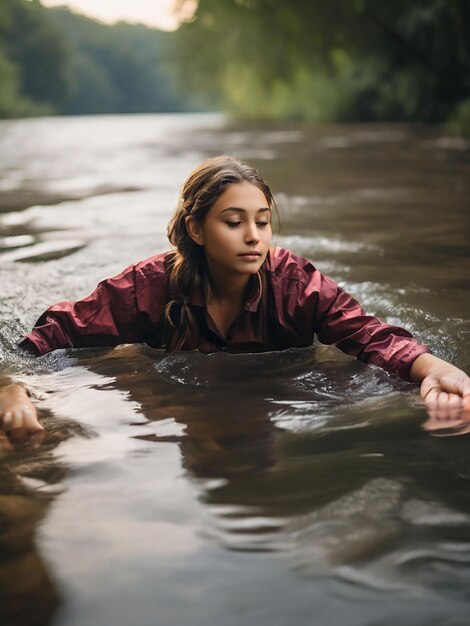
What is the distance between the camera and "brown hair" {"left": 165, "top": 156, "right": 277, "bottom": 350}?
10.2ft

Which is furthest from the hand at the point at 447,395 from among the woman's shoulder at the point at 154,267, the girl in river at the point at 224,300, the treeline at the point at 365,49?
the treeline at the point at 365,49

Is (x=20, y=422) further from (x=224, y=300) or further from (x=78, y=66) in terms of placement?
(x=78, y=66)

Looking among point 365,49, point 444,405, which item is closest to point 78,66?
point 365,49

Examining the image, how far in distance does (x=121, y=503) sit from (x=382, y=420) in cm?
89

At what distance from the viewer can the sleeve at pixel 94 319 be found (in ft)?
10.9

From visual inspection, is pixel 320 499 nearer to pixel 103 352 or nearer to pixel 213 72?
pixel 103 352

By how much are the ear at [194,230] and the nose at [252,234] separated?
9.6 inches

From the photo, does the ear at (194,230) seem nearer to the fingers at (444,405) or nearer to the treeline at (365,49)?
the fingers at (444,405)

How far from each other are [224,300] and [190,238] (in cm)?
27

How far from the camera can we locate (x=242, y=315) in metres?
3.34

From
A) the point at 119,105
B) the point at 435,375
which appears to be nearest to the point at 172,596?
the point at 435,375

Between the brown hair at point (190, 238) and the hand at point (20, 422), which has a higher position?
the brown hair at point (190, 238)

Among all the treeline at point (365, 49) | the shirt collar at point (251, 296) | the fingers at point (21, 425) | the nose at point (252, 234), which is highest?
the treeline at point (365, 49)

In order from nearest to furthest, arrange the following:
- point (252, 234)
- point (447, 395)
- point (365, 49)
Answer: point (447, 395) → point (252, 234) → point (365, 49)
